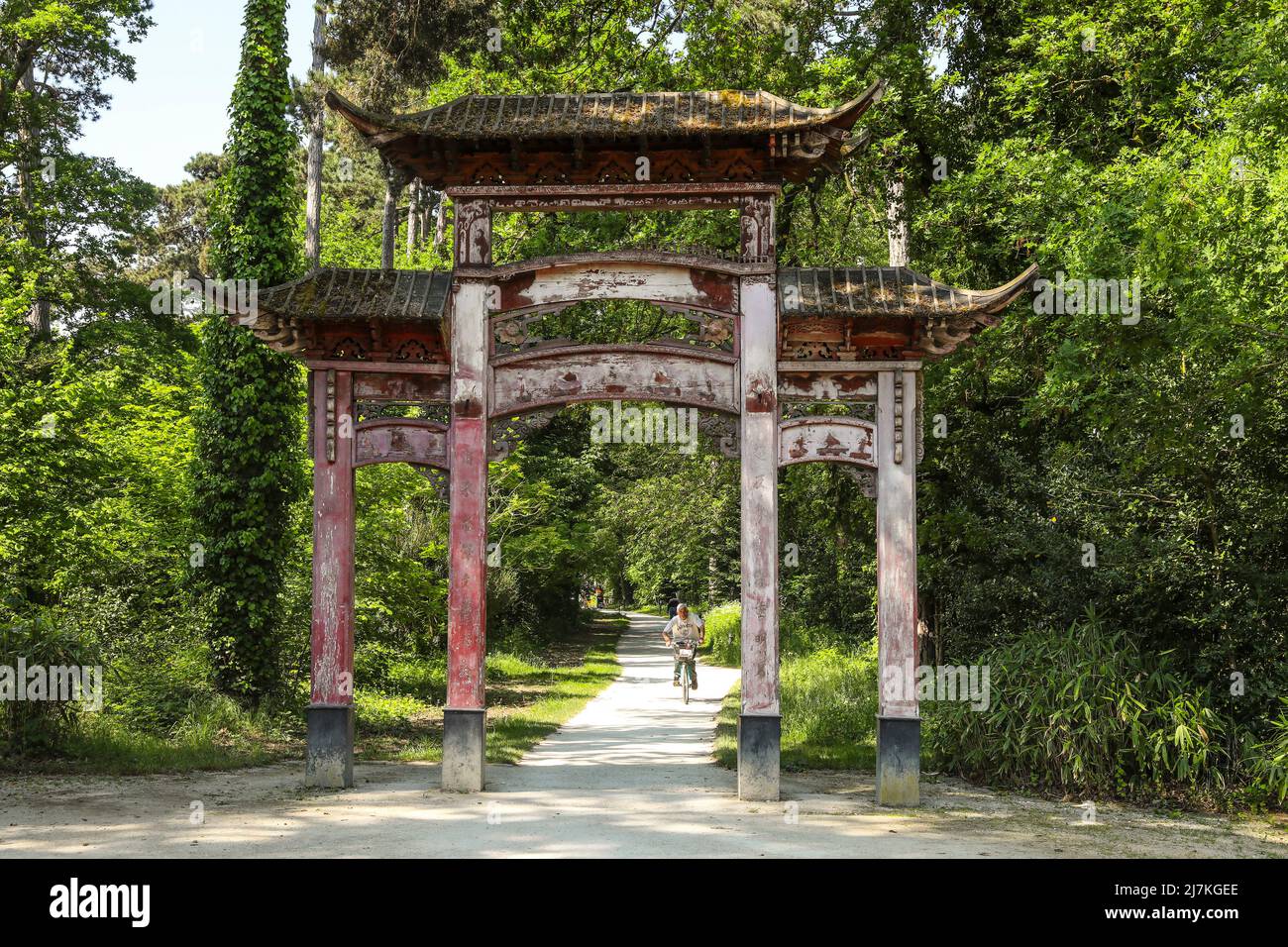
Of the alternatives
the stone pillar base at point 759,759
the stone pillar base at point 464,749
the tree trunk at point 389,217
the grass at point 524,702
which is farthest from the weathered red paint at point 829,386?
the tree trunk at point 389,217

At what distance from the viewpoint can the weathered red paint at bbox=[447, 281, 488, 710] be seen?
11.1 m

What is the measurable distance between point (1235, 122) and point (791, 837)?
9.52m

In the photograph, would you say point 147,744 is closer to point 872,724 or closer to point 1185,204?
point 872,724

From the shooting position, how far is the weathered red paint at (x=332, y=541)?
11344 millimetres

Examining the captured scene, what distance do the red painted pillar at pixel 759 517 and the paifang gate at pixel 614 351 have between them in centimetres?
2

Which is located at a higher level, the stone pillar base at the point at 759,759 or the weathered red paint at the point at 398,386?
the weathered red paint at the point at 398,386

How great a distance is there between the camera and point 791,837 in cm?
896

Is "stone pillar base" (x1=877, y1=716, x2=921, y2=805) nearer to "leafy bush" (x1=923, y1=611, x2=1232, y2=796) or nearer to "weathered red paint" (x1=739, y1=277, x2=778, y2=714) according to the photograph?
"weathered red paint" (x1=739, y1=277, x2=778, y2=714)

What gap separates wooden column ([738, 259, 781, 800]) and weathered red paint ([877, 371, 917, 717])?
1133 millimetres

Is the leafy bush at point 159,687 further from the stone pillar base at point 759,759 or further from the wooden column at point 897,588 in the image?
the wooden column at point 897,588

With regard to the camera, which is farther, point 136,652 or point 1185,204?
point 136,652

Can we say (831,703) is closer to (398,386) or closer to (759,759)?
(759,759)

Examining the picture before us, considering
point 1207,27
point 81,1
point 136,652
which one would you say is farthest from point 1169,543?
point 81,1

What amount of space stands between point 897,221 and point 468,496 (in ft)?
29.0
